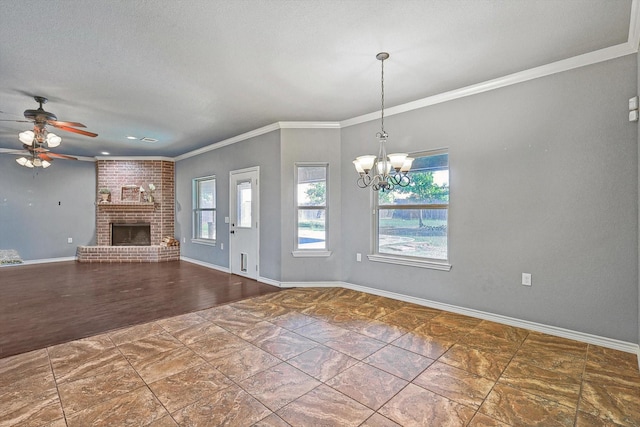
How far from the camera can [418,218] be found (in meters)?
3.96

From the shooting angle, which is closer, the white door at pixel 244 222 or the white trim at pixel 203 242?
the white door at pixel 244 222

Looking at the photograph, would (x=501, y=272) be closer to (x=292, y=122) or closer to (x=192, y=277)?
(x=292, y=122)

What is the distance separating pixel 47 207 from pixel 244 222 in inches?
203

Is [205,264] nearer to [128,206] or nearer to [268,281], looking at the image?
[268,281]

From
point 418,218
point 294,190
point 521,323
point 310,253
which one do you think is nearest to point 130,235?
point 294,190

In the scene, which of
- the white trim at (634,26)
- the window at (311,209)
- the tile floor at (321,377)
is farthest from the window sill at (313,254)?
the white trim at (634,26)

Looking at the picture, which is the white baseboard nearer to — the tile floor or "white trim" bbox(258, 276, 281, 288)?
the tile floor

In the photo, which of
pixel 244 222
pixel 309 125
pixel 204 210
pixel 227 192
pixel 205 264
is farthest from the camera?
pixel 204 210

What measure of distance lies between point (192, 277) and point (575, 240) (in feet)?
17.9

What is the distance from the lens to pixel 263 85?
11.1 feet

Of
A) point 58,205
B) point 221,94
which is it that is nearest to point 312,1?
point 221,94

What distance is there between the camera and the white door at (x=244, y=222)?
209 inches

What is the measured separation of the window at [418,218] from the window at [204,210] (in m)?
3.82

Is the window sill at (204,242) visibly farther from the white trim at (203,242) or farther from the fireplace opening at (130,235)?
the fireplace opening at (130,235)
